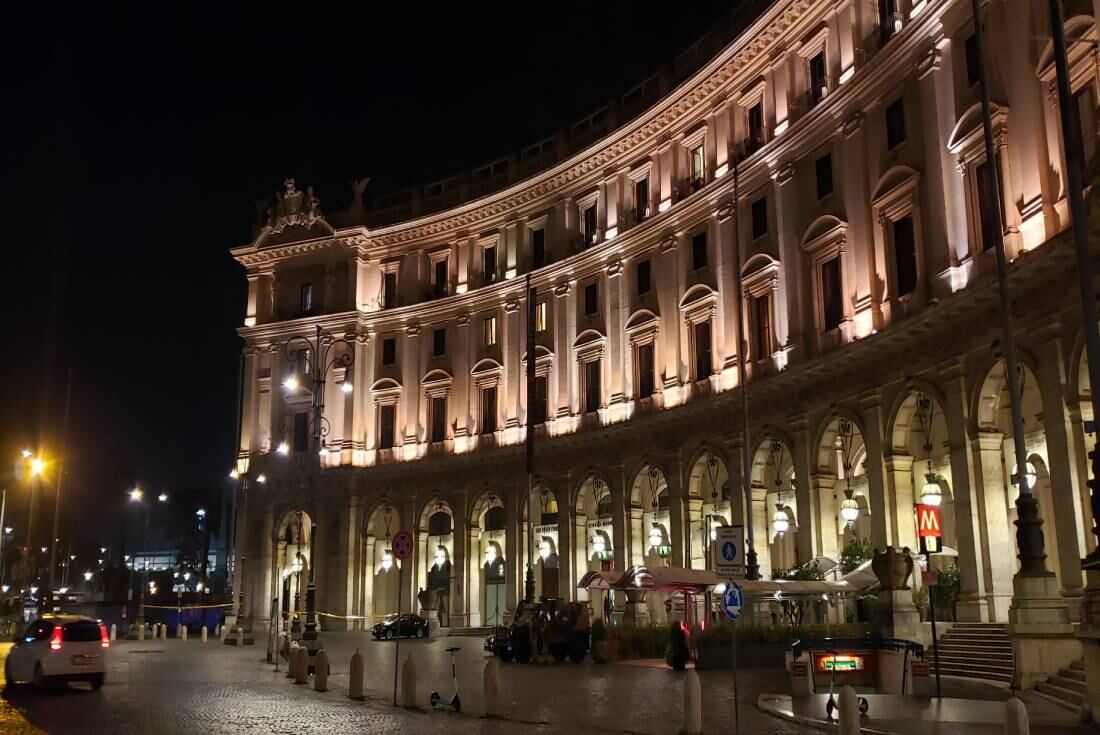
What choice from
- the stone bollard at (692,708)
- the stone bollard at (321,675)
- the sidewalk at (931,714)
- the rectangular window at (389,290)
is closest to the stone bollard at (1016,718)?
the sidewalk at (931,714)

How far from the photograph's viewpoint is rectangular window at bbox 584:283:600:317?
48.7 meters

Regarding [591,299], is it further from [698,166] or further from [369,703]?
[369,703]

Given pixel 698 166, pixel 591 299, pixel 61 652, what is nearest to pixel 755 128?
pixel 698 166

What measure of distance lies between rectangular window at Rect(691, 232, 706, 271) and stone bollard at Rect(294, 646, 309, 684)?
2367 cm

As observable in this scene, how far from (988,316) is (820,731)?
47.1 ft

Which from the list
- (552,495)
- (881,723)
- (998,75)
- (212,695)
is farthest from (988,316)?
(552,495)

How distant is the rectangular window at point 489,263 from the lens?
181 ft

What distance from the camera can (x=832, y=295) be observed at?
35219 mm

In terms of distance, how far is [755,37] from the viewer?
129ft

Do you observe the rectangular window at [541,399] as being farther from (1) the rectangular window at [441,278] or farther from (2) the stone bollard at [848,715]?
(2) the stone bollard at [848,715]

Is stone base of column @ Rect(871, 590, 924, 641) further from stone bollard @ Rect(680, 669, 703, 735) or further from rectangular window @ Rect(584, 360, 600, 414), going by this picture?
rectangular window @ Rect(584, 360, 600, 414)

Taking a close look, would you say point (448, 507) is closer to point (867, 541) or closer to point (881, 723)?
point (867, 541)

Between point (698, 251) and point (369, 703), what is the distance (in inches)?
1068

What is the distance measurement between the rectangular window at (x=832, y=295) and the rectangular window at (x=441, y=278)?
84.8ft
